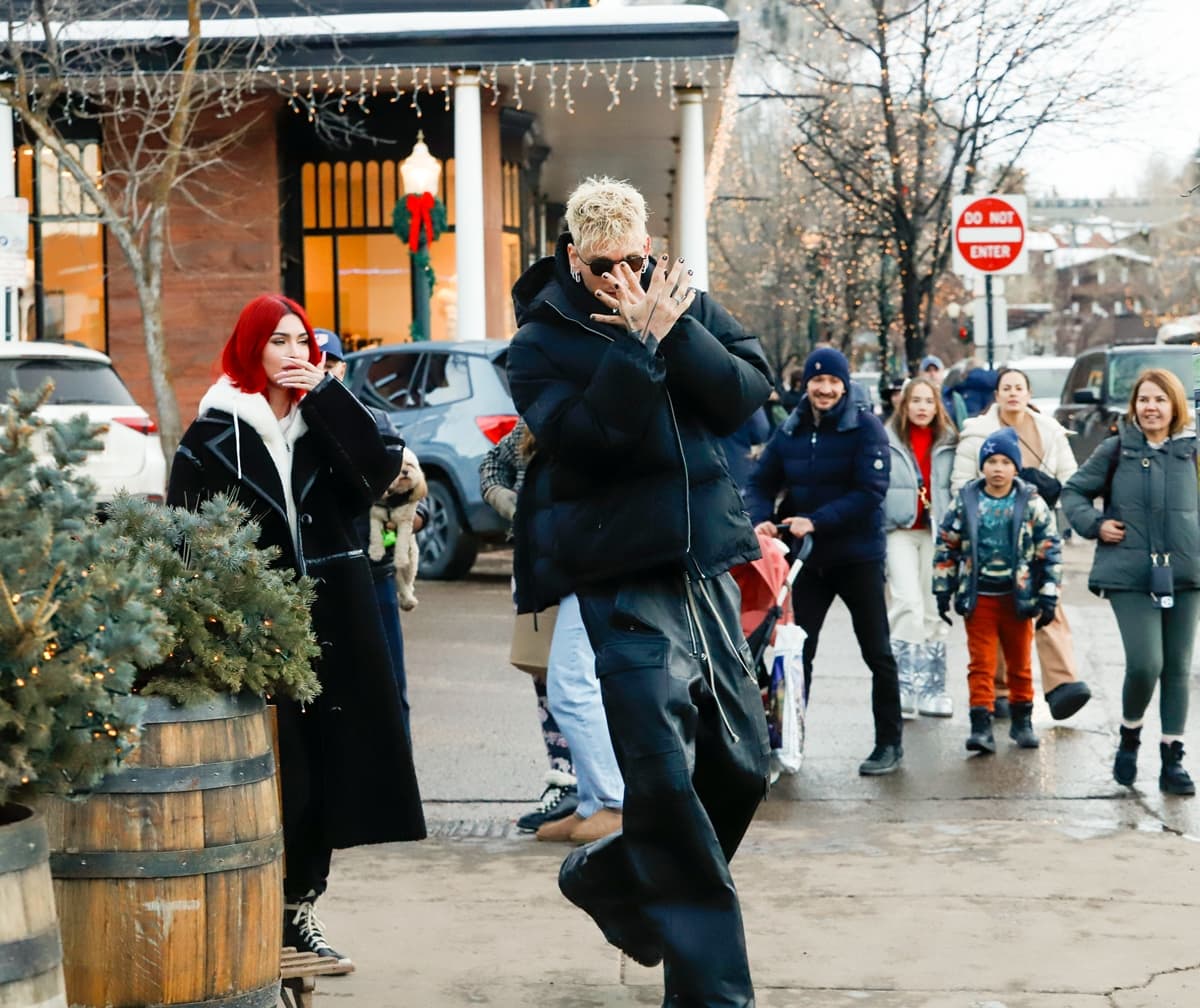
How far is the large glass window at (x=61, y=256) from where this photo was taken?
23.4 meters

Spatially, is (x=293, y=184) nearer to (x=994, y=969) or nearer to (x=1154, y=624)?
(x=1154, y=624)

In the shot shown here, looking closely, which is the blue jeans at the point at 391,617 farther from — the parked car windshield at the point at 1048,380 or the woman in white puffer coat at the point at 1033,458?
the parked car windshield at the point at 1048,380

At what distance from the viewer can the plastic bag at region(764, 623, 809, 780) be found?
7.98 m

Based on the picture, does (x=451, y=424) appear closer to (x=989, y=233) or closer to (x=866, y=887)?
(x=989, y=233)

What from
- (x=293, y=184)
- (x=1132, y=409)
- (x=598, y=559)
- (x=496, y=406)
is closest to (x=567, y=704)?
(x=598, y=559)

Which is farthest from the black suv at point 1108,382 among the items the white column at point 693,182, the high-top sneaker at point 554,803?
the high-top sneaker at point 554,803

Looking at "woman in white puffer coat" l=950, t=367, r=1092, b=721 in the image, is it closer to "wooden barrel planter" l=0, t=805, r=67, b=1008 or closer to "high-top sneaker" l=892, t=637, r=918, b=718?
"high-top sneaker" l=892, t=637, r=918, b=718

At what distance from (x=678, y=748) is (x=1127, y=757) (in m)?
3.93

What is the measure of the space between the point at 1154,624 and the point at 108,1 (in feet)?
51.4

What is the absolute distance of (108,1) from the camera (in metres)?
20.1

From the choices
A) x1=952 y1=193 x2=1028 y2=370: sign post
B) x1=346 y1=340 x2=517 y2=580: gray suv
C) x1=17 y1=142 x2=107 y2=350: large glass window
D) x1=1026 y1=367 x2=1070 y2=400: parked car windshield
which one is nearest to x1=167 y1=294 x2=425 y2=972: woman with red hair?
x1=346 y1=340 x2=517 y2=580: gray suv

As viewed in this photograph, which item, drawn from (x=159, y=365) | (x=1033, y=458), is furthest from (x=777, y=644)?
(x=159, y=365)

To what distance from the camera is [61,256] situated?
77.4 feet

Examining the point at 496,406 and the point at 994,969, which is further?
the point at 496,406
